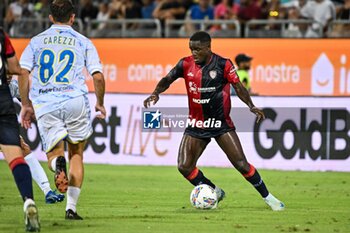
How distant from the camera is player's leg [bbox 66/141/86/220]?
11109 mm

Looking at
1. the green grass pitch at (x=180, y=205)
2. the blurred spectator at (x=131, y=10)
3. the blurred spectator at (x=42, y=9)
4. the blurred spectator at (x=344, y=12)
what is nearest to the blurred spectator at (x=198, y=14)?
the blurred spectator at (x=131, y=10)

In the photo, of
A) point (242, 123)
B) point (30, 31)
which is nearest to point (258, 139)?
point (242, 123)

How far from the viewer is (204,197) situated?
12789 millimetres

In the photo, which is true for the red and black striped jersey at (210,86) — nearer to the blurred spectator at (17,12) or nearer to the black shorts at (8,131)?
the black shorts at (8,131)

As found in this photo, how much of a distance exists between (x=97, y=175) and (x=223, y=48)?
6923 mm

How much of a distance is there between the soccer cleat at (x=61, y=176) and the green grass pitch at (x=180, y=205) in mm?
415

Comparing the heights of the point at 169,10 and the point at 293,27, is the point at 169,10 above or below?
above

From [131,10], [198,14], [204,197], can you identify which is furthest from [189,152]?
[131,10]

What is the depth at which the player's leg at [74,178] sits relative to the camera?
1111 centimetres

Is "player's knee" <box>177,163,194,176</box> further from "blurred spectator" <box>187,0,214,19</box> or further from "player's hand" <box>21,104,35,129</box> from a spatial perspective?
"blurred spectator" <box>187,0,214,19</box>

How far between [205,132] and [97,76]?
2399 mm

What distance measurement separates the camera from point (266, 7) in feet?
80.0

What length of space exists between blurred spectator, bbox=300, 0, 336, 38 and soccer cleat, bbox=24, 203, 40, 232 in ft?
48.2

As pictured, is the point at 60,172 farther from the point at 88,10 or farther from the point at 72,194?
the point at 88,10
